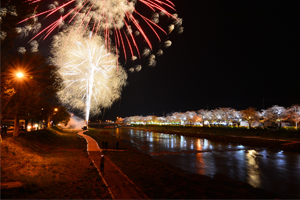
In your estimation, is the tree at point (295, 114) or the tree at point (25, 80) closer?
the tree at point (25, 80)

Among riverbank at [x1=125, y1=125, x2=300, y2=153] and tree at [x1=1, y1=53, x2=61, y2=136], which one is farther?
riverbank at [x1=125, y1=125, x2=300, y2=153]

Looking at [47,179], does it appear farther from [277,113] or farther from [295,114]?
[277,113]

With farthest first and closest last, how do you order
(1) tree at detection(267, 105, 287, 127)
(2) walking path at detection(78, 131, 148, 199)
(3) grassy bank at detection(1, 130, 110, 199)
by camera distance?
(1) tree at detection(267, 105, 287, 127)
(2) walking path at detection(78, 131, 148, 199)
(3) grassy bank at detection(1, 130, 110, 199)

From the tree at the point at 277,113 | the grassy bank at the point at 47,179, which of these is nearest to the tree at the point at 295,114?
the tree at the point at 277,113

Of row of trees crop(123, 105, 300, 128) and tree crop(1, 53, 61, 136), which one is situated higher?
tree crop(1, 53, 61, 136)

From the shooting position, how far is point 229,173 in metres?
14.1

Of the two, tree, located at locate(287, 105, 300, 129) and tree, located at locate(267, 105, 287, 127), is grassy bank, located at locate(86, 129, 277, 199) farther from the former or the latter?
tree, located at locate(267, 105, 287, 127)

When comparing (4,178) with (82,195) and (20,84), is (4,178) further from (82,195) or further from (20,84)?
(20,84)

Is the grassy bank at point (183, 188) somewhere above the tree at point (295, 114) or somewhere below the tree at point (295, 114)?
below

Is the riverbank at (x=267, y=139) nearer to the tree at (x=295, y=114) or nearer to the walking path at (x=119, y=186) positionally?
the tree at (x=295, y=114)

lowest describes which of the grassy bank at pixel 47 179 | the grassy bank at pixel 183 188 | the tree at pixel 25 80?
the grassy bank at pixel 183 188

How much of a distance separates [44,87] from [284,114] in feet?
224

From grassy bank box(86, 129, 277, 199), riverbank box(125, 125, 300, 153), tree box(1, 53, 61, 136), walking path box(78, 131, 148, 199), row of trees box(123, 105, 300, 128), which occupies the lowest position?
riverbank box(125, 125, 300, 153)

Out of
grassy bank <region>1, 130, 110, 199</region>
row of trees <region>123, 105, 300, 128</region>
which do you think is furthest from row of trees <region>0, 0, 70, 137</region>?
row of trees <region>123, 105, 300, 128</region>
